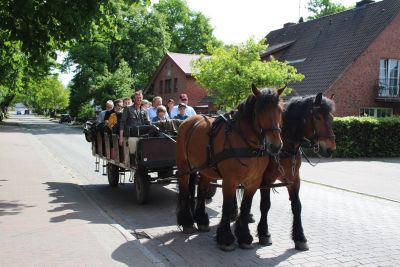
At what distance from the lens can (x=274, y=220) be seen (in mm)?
7750

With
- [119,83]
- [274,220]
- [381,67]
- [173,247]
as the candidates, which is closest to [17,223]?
[173,247]

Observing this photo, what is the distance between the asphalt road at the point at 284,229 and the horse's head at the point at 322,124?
137 centimetres

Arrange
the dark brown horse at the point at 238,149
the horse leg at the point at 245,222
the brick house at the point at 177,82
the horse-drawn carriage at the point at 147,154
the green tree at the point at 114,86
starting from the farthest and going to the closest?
the green tree at the point at 114,86
the brick house at the point at 177,82
the horse-drawn carriage at the point at 147,154
the horse leg at the point at 245,222
the dark brown horse at the point at 238,149

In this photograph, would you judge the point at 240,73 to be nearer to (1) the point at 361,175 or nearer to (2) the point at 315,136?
(1) the point at 361,175

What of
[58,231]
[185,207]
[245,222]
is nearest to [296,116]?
[245,222]

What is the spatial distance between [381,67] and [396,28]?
245 cm

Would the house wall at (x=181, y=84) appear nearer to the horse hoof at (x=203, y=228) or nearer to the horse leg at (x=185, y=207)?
the horse leg at (x=185, y=207)

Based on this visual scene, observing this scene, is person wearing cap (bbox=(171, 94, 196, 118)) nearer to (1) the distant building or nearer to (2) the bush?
(2) the bush

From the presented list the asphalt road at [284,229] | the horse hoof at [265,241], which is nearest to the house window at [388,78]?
the asphalt road at [284,229]

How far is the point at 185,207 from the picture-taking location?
6.94 metres

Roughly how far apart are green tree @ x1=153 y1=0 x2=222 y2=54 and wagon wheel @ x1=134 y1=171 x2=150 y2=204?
5440 centimetres

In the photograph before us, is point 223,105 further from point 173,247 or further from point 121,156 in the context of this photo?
point 173,247

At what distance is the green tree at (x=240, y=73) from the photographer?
76.4ft

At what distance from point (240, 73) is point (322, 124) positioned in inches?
723
